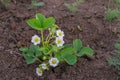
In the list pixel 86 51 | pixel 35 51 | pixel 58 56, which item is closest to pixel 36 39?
pixel 35 51

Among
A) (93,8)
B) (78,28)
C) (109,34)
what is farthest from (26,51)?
(93,8)

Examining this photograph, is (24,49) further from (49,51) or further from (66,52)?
(66,52)

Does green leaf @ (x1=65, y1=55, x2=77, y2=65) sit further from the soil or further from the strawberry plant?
the soil

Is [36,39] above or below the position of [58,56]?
above

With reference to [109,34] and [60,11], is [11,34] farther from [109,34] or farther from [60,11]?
[109,34]

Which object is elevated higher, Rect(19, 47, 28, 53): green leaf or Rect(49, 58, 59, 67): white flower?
Rect(19, 47, 28, 53): green leaf

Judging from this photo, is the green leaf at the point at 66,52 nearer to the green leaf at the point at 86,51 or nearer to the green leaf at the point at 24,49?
the green leaf at the point at 86,51

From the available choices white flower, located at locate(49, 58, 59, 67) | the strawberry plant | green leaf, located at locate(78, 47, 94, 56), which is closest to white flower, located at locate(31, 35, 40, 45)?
the strawberry plant

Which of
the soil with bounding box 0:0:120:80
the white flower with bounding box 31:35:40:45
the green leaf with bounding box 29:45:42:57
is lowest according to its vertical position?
the soil with bounding box 0:0:120:80
